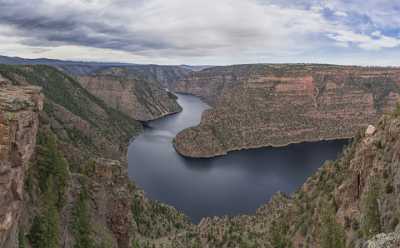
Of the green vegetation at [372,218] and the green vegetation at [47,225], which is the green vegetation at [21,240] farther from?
the green vegetation at [372,218]

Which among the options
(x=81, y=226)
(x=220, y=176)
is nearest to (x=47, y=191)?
(x=81, y=226)

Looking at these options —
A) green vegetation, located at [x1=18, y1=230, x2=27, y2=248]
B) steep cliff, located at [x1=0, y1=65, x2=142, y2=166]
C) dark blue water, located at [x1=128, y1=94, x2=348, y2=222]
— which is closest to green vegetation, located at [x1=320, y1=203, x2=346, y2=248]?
green vegetation, located at [x1=18, y1=230, x2=27, y2=248]

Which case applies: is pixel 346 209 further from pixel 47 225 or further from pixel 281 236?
pixel 47 225

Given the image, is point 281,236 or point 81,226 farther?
point 281,236

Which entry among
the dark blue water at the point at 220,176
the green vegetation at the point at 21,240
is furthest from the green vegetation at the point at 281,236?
the dark blue water at the point at 220,176

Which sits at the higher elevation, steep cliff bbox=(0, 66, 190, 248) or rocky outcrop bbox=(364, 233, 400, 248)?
rocky outcrop bbox=(364, 233, 400, 248)

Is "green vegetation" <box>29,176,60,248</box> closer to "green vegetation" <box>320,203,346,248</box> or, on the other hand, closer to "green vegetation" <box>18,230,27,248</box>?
"green vegetation" <box>18,230,27,248</box>

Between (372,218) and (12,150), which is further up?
(12,150)
